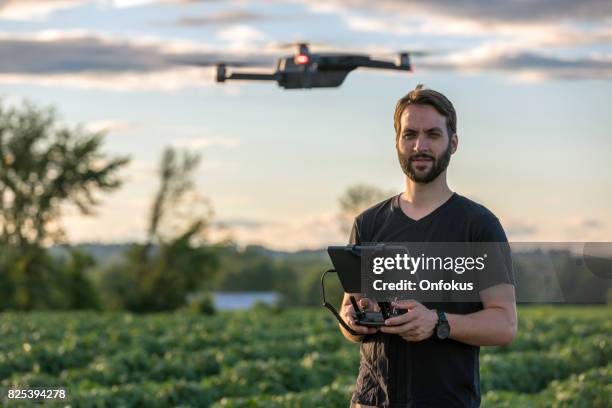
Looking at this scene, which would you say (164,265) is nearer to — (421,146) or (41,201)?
(41,201)

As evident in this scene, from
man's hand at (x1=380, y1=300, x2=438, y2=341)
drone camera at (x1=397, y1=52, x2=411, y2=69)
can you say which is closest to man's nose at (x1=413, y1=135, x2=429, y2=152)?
man's hand at (x1=380, y1=300, x2=438, y2=341)

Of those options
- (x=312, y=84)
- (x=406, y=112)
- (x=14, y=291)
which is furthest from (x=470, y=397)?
(x=14, y=291)

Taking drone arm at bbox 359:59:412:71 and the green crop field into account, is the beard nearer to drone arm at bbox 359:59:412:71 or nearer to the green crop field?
the green crop field

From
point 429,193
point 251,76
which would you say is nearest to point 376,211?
point 429,193

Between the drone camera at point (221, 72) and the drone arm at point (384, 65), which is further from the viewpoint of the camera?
the drone arm at point (384, 65)

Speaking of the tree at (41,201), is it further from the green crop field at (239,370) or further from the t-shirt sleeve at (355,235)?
the t-shirt sleeve at (355,235)

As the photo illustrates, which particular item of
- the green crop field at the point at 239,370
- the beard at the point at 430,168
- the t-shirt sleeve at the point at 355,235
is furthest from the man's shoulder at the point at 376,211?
the green crop field at the point at 239,370

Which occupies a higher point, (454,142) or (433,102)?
(433,102)
